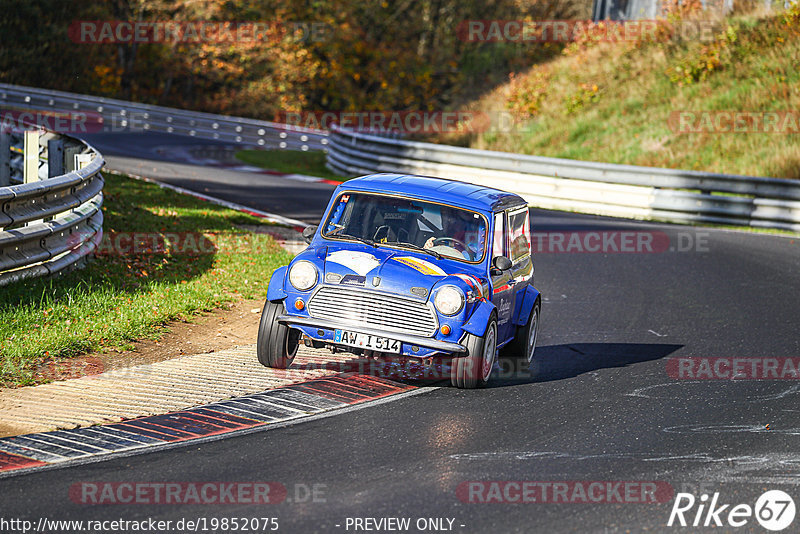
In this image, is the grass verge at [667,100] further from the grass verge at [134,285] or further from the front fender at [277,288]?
the front fender at [277,288]

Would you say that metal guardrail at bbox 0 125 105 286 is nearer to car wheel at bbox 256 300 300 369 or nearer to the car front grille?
car wheel at bbox 256 300 300 369

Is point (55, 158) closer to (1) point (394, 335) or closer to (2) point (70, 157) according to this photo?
(2) point (70, 157)

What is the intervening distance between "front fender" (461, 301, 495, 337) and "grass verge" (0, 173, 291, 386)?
10.4 feet

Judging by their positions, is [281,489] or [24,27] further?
[24,27]

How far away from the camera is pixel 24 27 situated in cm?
4000

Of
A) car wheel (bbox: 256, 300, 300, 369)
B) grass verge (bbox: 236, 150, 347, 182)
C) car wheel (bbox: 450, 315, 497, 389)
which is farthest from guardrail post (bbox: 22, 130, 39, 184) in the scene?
grass verge (bbox: 236, 150, 347, 182)

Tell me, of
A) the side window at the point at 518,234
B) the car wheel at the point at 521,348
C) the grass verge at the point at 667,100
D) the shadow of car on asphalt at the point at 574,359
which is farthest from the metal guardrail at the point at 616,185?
the car wheel at the point at 521,348

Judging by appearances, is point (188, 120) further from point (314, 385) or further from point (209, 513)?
point (209, 513)

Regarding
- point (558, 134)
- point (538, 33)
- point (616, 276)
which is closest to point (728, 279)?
point (616, 276)

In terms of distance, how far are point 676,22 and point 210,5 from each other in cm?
2179

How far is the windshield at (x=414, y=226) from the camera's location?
8.86 m

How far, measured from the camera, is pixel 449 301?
8031 mm

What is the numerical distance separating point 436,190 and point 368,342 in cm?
182

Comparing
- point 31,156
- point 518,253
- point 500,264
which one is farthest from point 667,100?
point 500,264
